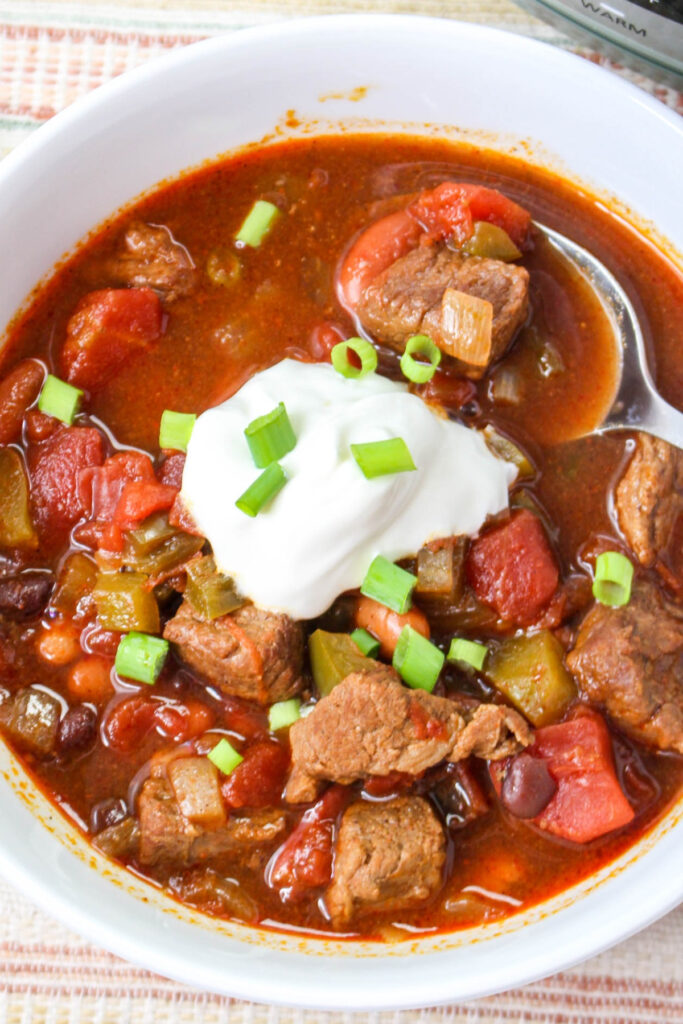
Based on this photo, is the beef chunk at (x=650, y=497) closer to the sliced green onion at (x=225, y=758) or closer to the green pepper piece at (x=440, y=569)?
the green pepper piece at (x=440, y=569)

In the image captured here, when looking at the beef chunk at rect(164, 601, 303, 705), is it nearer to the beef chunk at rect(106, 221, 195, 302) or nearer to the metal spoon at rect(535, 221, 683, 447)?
the beef chunk at rect(106, 221, 195, 302)

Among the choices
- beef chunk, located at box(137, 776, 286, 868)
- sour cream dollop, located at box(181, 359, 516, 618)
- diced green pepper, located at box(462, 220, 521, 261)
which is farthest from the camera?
diced green pepper, located at box(462, 220, 521, 261)

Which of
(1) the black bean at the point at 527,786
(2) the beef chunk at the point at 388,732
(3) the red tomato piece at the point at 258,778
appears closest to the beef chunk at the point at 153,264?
(2) the beef chunk at the point at 388,732

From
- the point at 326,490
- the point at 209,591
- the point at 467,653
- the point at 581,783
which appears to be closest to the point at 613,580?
the point at 467,653

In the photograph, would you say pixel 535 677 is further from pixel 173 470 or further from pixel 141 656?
pixel 173 470

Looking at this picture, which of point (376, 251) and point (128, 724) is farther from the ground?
point (376, 251)

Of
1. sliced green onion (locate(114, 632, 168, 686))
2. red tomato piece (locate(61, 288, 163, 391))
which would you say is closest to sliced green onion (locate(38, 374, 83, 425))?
red tomato piece (locate(61, 288, 163, 391))
